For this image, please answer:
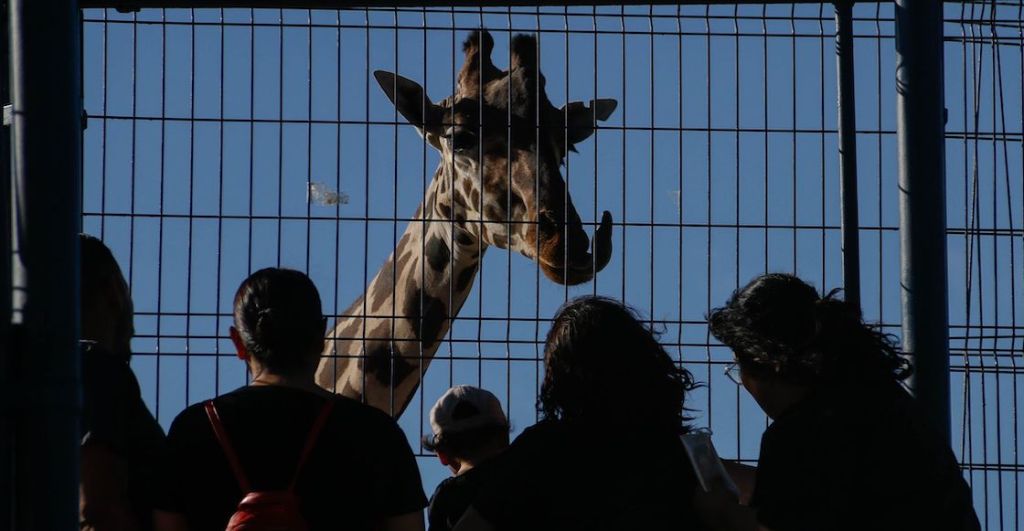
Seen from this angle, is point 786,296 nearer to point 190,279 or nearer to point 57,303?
point 57,303

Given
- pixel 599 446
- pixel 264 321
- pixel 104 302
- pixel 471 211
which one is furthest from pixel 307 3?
pixel 471 211

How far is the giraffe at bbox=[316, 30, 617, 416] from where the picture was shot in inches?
226

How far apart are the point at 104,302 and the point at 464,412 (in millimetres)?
1017

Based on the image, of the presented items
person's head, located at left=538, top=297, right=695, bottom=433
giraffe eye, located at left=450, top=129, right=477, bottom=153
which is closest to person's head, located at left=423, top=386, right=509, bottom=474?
person's head, located at left=538, top=297, right=695, bottom=433

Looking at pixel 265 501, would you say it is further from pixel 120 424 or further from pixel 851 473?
pixel 851 473

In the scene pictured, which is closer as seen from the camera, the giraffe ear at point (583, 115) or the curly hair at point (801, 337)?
the curly hair at point (801, 337)

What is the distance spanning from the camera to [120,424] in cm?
327

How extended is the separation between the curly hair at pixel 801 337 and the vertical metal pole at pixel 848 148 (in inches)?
54.5

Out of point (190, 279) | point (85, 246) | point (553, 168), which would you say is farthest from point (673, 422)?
point (553, 168)

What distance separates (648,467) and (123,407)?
3.62 feet

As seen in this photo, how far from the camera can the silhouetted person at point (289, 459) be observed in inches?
121

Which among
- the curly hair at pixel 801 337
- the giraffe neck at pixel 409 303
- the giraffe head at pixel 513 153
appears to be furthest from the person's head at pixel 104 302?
the giraffe neck at pixel 409 303

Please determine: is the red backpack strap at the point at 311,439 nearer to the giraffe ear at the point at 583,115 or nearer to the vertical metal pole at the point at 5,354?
the vertical metal pole at the point at 5,354

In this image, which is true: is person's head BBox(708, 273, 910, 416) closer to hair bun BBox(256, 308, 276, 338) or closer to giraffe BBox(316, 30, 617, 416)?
hair bun BBox(256, 308, 276, 338)
